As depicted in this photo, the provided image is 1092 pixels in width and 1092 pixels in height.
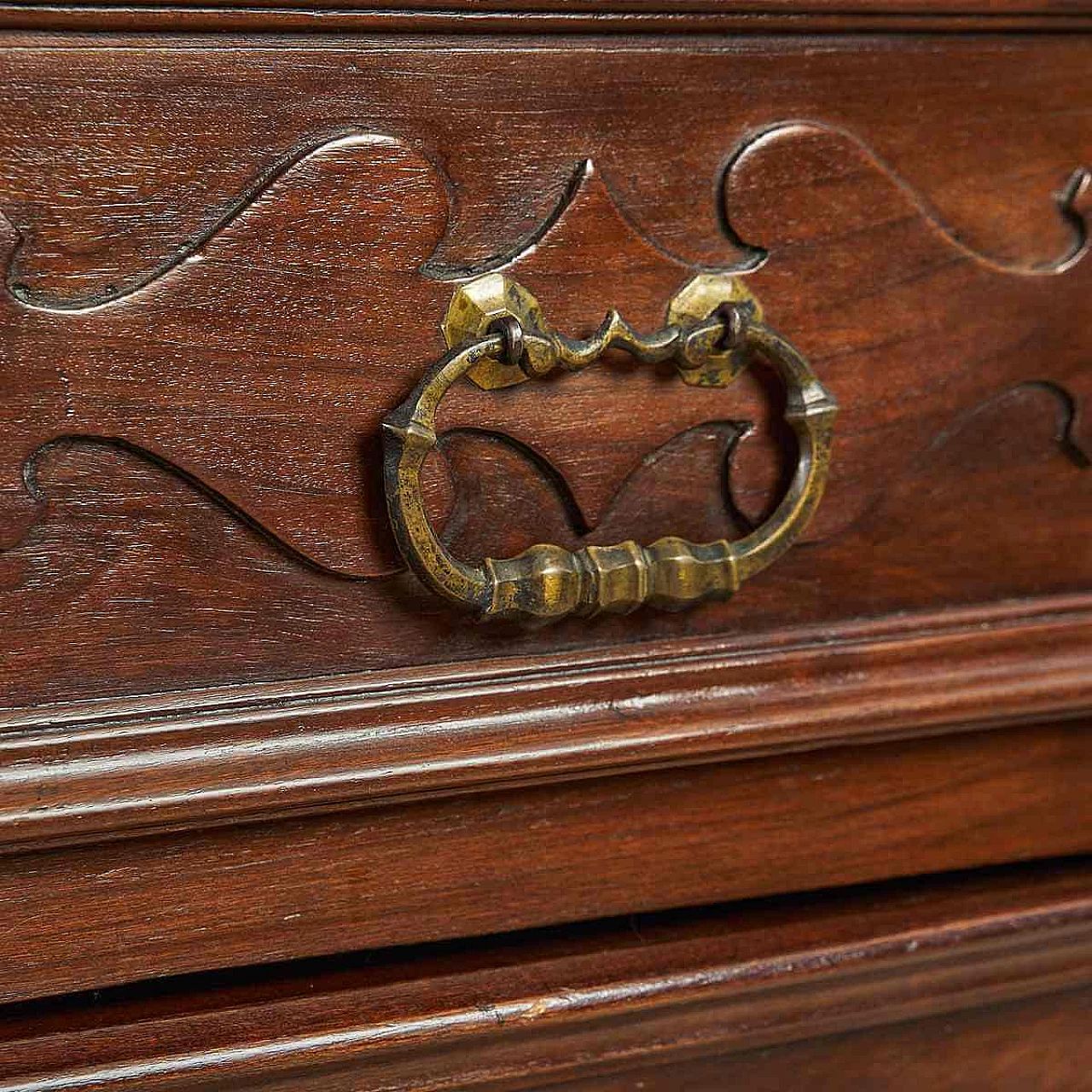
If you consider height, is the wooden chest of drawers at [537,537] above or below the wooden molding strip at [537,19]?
below

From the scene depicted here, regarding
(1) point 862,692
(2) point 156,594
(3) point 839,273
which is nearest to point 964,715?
(1) point 862,692

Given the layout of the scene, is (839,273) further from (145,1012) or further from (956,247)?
(145,1012)

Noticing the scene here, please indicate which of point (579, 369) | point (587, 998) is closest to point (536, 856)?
point (587, 998)

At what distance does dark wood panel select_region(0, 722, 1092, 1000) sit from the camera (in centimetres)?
38

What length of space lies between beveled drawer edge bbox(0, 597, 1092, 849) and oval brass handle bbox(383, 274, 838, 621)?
1.1 inches

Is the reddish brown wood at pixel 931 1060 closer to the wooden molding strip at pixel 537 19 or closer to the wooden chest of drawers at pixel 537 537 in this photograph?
the wooden chest of drawers at pixel 537 537

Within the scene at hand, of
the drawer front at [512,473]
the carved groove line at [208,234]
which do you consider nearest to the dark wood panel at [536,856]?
the drawer front at [512,473]

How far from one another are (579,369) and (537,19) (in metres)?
0.10

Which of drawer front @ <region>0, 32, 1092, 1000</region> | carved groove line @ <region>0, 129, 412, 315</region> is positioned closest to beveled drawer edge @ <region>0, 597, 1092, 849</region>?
drawer front @ <region>0, 32, 1092, 1000</region>

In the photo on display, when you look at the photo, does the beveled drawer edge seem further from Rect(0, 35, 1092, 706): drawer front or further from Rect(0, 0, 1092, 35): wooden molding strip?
Rect(0, 0, 1092, 35): wooden molding strip

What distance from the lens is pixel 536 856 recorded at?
1.40 feet

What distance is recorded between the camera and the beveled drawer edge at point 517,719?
1.20ft

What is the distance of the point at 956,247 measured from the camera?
436 millimetres

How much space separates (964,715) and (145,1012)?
27cm
